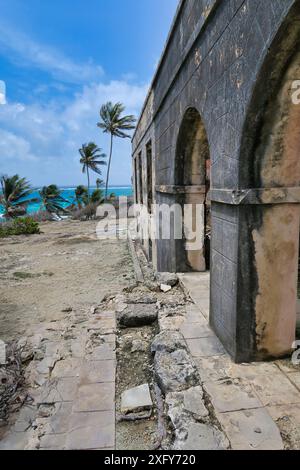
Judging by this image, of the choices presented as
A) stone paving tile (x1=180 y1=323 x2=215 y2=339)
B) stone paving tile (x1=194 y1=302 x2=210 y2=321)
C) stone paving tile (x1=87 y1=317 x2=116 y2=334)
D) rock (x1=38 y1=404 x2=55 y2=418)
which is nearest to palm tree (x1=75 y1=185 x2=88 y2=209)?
stone paving tile (x1=87 y1=317 x2=116 y2=334)

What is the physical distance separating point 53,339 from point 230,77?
448 cm

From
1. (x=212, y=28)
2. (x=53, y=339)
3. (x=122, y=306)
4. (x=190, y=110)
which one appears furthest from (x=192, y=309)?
(x=212, y=28)

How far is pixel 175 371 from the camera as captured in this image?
3.14 meters

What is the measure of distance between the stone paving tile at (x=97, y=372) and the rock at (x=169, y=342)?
55cm

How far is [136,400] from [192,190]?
3886mm

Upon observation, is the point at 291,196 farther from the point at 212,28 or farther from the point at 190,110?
the point at 190,110

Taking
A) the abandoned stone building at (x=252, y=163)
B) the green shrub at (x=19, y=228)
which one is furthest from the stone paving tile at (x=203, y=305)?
the green shrub at (x=19, y=228)

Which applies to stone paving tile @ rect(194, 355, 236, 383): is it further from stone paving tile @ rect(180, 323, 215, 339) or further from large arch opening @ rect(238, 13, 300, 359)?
stone paving tile @ rect(180, 323, 215, 339)

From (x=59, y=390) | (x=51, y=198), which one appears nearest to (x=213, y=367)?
(x=59, y=390)

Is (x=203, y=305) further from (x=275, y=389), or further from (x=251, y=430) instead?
(x=251, y=430)

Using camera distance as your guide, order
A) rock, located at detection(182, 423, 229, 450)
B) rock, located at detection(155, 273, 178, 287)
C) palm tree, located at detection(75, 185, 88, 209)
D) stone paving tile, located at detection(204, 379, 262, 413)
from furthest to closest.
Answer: palm tree, located at detection(75, 185, 88, 209) < rock, located at detection(155, 273, 178, 287) < stone paving tile, located at detection(204, 379, 262, 413) < rock, located at detection(182, 423, 229, 450)

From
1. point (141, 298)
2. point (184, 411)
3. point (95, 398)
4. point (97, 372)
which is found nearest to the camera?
point (184, 411)

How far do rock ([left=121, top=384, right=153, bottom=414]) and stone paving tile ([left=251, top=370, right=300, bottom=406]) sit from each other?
3.35ft

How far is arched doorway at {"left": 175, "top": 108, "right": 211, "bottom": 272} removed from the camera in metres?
5.43
